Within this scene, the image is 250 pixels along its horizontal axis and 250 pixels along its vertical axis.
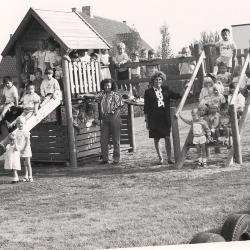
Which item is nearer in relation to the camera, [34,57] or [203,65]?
[203,65]

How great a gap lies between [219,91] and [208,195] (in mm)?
4161

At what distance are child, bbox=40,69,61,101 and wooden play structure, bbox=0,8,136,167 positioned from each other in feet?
0.52

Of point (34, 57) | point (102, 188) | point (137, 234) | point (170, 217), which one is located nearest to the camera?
point (137, 234)

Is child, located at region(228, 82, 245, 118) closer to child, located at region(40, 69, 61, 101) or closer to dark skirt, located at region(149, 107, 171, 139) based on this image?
dark skirt, located at region(149, 107, 171, 139)

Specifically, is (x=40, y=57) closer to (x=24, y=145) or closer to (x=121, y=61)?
(x=121, y=61)

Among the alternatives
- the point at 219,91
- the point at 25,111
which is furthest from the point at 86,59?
the point at 219,91

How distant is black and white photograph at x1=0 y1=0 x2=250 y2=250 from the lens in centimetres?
696

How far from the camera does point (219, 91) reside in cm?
1227

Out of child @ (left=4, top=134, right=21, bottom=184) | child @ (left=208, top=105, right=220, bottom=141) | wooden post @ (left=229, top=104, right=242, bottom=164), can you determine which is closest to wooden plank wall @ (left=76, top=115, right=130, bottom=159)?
child @ (left=4, top=134, right=21, bottom=184)

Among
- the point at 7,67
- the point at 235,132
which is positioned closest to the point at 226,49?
the point at 235,132

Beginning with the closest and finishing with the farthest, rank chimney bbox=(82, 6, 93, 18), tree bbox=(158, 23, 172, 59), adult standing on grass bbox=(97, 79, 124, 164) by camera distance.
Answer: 1. adult standing on grass bbox=(97, 79, 124, 164)
2. tree bbox=(158, 23, 172, 59)
3. chimney bbox=(82, 6, 93, 18)

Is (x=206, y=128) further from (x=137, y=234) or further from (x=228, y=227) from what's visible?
(x=228, y=227)

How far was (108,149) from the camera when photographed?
45.0 ft

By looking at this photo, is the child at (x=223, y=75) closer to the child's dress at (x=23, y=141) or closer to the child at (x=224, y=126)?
the child at (x=224, y=126)
